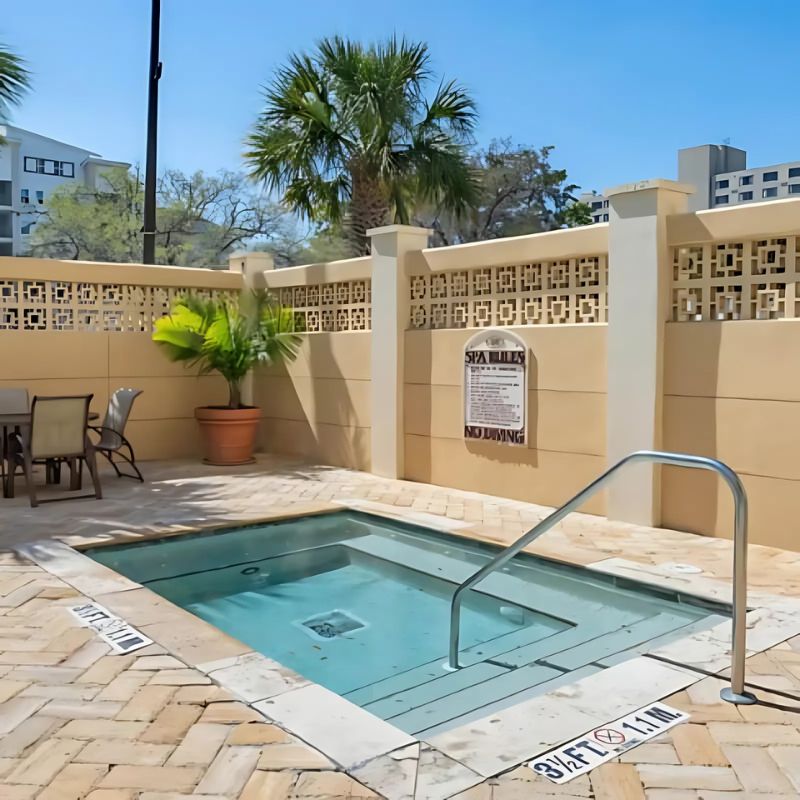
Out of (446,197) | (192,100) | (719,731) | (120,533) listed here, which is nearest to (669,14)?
(446,197)

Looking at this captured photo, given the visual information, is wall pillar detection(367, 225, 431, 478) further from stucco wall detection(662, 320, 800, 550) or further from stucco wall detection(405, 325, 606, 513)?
stucco wall detection(662, 320, 800, 550)

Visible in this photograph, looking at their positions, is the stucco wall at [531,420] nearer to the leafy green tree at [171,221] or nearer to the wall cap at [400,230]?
the wall cap at [400,230]

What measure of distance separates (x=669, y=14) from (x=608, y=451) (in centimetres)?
1692

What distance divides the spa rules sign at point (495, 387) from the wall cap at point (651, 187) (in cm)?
155

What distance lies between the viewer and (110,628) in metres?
4.20

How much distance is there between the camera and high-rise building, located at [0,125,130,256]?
4905 cm

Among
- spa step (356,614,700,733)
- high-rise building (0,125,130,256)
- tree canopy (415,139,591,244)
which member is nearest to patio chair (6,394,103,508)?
spa step (356,614,700,733)

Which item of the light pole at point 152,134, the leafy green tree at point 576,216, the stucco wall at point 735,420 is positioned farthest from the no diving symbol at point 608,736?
the leafy green tree at point 576,216

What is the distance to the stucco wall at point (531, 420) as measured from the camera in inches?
279

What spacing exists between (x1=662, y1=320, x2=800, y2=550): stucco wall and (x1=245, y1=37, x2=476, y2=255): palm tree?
272 inches

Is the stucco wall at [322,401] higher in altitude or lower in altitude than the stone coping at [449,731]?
higher

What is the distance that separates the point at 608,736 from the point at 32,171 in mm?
58623

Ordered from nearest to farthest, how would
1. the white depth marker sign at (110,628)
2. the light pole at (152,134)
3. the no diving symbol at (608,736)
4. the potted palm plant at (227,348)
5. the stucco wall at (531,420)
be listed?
the no diving symbol at (608,736) → the white depth marker sign at (110,628) → the stucco wall at (531,420) → the potted palm plant at (227,348) → the light pole at (152,134)

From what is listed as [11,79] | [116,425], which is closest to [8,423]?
[116,425]
